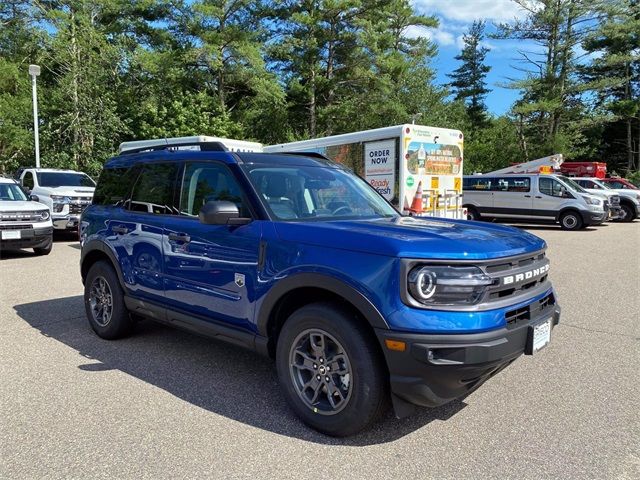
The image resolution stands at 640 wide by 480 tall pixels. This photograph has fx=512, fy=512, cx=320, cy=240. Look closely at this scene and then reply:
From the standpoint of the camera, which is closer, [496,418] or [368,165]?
[496,418]

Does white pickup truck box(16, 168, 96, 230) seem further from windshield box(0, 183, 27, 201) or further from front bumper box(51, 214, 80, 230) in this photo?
windshield box(0, 183, 27, 201)

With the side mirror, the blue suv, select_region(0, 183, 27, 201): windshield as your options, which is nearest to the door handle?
the blue suv

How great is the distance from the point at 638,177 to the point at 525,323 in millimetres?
41439

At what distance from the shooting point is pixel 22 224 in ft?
35.0

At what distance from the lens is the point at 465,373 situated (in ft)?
9.37

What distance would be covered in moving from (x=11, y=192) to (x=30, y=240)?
165 cm

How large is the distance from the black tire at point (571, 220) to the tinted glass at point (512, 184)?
5.29 feet

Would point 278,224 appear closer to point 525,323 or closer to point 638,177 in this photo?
point 525,323

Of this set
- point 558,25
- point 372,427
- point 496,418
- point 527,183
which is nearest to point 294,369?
point 372,427

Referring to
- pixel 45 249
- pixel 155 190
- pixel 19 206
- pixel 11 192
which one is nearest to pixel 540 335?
pixel 155 190

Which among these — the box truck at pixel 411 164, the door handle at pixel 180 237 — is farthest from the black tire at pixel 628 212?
Result: the door handle at pixel 180 237

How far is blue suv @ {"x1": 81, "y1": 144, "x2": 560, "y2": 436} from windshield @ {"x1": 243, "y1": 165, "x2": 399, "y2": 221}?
1cm

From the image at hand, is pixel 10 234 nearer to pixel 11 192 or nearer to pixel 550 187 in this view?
pixel 11 192

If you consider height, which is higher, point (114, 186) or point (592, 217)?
point (114, 186)
